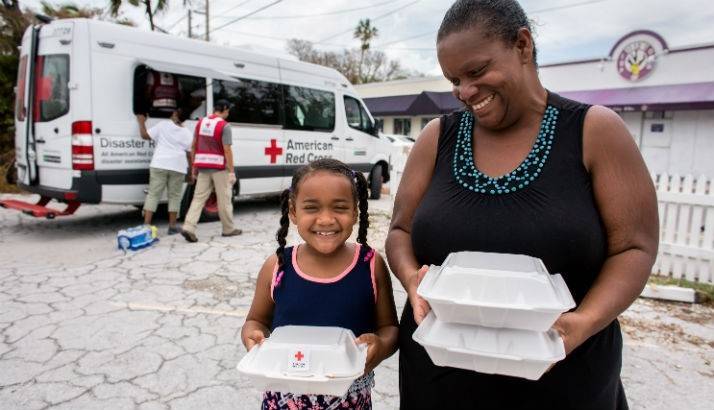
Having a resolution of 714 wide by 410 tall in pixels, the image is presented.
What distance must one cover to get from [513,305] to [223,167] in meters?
5.66

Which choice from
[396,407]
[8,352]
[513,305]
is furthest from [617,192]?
[8,352]

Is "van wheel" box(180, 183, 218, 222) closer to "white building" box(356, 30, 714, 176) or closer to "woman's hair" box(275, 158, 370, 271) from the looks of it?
"woman's hair" box(275, 158, 370, 271)

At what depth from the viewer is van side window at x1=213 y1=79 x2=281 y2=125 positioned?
7035mm

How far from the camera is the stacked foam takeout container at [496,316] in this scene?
89 centimetres

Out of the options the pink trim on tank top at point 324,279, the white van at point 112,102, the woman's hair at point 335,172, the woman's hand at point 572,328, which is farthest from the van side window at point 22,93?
the woman's hand at point 572,328

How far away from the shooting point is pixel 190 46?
6570 millimetres

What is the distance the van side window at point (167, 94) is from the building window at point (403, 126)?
21555mm

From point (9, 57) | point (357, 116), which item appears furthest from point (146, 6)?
point (357, 116)

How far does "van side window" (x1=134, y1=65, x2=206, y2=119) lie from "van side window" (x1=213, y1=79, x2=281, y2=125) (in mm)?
273

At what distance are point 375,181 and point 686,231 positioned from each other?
237 inches

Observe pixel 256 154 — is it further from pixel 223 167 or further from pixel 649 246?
pixel 649 246

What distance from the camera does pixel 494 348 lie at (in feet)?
3.01

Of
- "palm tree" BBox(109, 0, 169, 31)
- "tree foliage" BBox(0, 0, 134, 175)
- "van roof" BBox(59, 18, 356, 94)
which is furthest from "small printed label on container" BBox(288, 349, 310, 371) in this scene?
"palm tree" BBox(109, 0, 169, 31)

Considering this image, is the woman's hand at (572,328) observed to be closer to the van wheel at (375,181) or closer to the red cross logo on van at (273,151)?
the red cross logo on van at (273,151)
